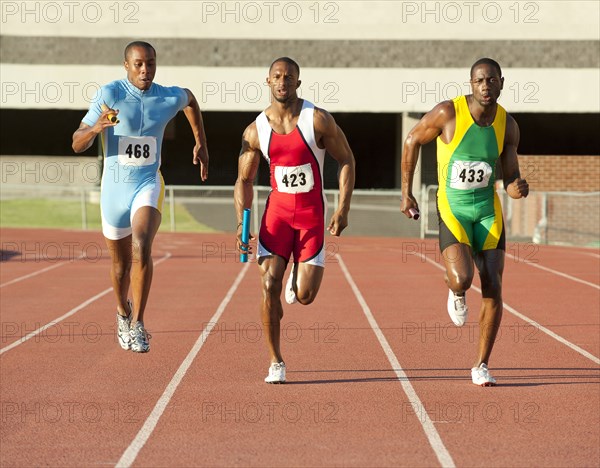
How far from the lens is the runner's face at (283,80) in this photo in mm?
6793

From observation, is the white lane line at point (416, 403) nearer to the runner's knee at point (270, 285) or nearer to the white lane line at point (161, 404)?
the runner's knee at point (270, 285)

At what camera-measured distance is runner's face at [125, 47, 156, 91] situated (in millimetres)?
6486

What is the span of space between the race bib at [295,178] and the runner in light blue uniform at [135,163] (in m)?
0.55

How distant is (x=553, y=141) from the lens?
118 feet

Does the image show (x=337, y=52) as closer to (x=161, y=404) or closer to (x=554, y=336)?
(x=554, y=336)

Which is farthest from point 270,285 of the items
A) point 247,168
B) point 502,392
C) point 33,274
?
point 33,274

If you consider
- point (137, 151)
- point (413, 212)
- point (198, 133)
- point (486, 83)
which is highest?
point (486, 83)

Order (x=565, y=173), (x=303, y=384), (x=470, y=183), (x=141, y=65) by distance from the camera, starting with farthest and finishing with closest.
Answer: (x=565, y=173), (x=303, y=384), (x=470, y=183), (x=141, y=65)

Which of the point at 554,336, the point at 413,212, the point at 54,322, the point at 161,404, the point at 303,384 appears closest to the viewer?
the point at 413,212

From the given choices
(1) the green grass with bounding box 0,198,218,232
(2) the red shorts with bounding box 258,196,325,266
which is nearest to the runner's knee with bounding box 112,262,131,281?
(2) the red shorts with bounding box 258,196,325,266

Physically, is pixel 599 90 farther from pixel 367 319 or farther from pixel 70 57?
pixel 367 319

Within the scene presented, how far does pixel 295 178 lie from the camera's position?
24.2 ft

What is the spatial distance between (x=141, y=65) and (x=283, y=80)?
89 centimetres

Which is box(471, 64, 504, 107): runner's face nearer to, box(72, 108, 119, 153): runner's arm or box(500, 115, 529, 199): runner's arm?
box(500, 115, 529, 199): runner's arm
